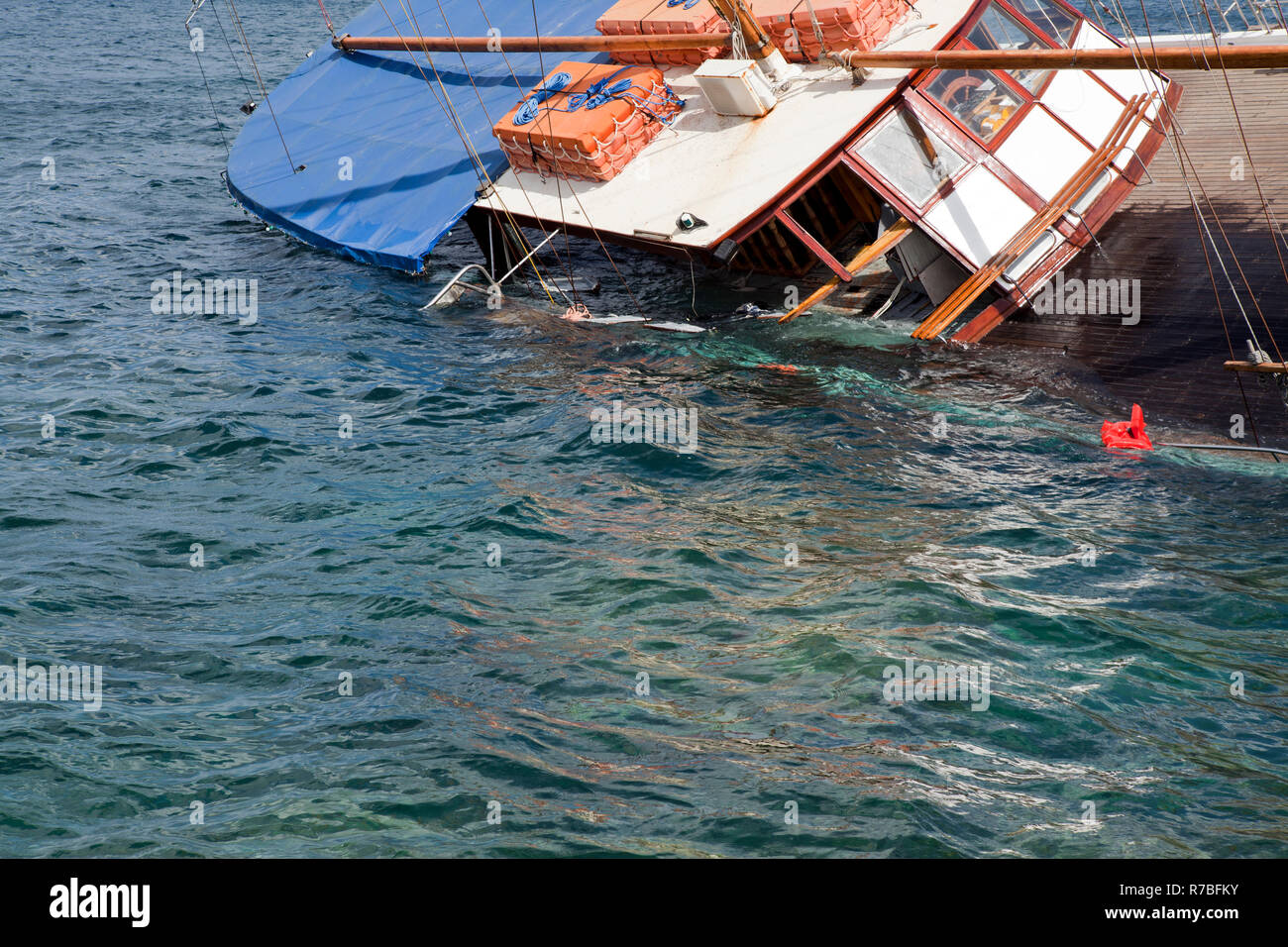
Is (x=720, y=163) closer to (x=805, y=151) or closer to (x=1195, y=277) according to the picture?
(x=805, y=151)

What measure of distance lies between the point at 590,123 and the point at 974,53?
19.7 ft

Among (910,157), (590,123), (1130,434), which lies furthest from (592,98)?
(1130,434)

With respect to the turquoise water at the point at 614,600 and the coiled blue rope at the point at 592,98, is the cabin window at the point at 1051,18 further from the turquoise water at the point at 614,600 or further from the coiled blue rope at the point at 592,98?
the turquoise water at the point at 614,600

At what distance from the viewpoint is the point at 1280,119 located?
1736 cm

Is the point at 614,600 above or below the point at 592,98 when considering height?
below

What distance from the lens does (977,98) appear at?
1672 cm

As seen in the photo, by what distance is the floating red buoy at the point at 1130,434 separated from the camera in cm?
1270

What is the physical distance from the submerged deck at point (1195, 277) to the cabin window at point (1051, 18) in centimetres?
228

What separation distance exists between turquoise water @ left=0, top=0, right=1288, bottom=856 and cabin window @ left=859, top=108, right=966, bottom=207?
79.5 inches

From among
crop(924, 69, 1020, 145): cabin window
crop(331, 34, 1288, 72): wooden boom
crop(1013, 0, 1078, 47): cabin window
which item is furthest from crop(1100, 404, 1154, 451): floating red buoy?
crop(1013, 0, 1078, 47): cabin window

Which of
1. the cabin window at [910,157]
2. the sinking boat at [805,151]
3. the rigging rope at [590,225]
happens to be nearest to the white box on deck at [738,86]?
the sinking boat at [805,151]

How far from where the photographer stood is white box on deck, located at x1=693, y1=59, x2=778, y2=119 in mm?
17125

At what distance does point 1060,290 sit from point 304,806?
12464mm

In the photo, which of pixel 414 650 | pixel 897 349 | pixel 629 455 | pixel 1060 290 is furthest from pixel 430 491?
pixel 1060 290
